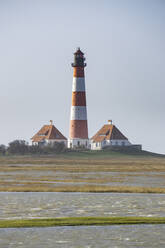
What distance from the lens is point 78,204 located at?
33031mm

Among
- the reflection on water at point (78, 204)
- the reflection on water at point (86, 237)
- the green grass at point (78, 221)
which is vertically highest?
the reflection on water at point (78, 204)

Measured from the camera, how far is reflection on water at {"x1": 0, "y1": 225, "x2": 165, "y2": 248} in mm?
20891

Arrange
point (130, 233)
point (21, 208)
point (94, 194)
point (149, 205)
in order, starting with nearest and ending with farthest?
point (130, 233), point (21, 208), point (149, 205), point (94, 194)

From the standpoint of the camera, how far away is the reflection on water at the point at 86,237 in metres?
20.9

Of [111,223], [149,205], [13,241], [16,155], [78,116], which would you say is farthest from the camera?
[16,155]

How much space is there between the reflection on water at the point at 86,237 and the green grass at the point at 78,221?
0.61 metres

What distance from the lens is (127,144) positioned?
135875 millimetres

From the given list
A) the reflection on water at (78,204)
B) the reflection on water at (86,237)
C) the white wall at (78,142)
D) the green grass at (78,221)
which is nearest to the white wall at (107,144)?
→ the white wall at (78,142)

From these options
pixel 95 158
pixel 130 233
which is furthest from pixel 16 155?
pixel 130 233

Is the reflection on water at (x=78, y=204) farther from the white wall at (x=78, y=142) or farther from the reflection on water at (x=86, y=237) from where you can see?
the white wall at (x=78, y=142)

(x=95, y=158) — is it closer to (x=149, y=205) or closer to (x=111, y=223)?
(x=149, y=205)

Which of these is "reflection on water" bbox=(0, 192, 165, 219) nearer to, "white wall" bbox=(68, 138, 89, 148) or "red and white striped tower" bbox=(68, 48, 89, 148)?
"red and white striped tower" bbox=(68, 48, 89, 148)

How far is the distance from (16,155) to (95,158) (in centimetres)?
1738

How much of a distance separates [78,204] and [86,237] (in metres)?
10.6
